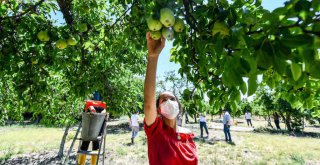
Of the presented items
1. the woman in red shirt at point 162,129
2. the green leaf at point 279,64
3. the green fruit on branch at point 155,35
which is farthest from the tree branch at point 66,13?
the green leaf at point 279,64

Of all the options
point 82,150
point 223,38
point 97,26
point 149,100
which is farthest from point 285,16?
point 82,150

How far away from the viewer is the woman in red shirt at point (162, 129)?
2156mm

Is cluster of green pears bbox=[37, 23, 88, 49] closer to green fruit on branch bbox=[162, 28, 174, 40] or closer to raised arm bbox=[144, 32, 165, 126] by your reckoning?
raised arm bbox=[144, 32, 165, 126]

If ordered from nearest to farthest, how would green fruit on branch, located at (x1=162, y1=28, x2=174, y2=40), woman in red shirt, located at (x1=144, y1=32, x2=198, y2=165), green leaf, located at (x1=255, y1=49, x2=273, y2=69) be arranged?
1. green leaf, located at (x1=255, y1=49, x2=273, y2=69)
2. green fruit on branch, located at (x1=162, y1=28, x2=174, y2=40)
3. woman in red shirt, located at (x1=144, y1=32, x2=198, y2=165)

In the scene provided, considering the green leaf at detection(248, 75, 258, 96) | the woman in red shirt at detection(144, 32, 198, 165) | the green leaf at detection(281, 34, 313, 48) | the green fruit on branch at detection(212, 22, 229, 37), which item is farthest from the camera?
the woman in red shirt at detection(144, 32, 198, 165)

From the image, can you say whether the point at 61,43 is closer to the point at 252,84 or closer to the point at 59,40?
the point at 59,40

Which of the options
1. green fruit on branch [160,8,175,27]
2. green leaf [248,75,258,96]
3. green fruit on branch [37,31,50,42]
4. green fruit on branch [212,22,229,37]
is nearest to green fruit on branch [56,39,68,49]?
green fruit on branch [37,31,50,42]

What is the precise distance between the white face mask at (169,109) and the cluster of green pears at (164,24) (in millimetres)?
1210

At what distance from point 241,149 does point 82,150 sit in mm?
8587

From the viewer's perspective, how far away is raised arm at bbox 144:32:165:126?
6.47 ft

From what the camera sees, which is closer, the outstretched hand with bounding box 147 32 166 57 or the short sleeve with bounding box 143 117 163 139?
the outstretched hand with bounding box 147 32 166 57

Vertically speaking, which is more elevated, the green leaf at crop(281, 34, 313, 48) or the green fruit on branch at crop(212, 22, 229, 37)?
the green fruit on branch at crop(212, 22, 229, 37)

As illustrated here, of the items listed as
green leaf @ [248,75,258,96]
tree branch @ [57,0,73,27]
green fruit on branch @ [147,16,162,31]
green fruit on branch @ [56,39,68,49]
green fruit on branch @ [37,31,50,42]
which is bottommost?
green leaf @ [248,75,258,96]

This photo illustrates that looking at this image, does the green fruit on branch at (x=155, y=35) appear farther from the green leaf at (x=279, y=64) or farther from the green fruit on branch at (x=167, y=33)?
the green leaf at (x=279, y=64)
